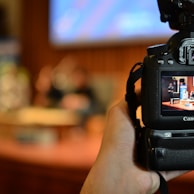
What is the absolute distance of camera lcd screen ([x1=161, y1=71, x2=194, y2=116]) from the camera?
2.74 feet

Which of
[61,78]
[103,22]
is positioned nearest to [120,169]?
[103,22]

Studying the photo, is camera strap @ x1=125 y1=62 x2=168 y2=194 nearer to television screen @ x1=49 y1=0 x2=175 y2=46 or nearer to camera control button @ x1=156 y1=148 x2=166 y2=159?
camera control button @ x1=156 y1=148 x2=166 y2=159

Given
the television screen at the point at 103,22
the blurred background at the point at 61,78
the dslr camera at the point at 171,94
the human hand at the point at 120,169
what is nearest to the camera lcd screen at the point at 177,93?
the dslr camera at the point at 171,94

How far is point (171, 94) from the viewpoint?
842 millimetres

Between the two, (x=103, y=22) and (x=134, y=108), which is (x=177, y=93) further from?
(x=103, y=22)

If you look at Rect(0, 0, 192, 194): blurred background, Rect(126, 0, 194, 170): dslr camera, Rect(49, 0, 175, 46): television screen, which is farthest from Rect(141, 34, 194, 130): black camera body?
Rect(49, 0, 175, 46): television screen

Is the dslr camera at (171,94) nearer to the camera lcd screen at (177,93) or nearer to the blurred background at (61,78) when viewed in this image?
the camera lcd screen at (177,93)

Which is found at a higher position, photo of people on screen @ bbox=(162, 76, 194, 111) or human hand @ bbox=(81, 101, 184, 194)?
photo of people on screen @ bbox=(162, 76, 194, 111)

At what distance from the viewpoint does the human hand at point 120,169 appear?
2.96 ft

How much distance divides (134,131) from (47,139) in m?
1.78

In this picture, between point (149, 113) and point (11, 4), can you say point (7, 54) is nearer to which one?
point (11, 4)

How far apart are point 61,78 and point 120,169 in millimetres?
3017

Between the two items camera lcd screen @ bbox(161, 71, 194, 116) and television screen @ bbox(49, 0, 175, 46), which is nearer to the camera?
camera lcd screen @ bbox(161, 71, 194, 116)

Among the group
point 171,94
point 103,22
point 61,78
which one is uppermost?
point 171,94
